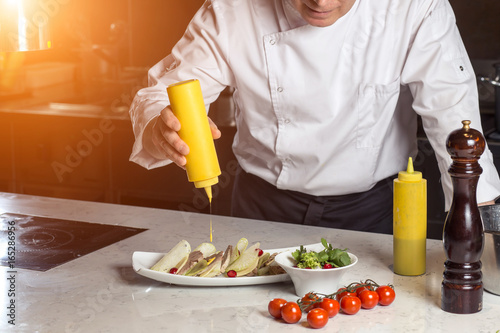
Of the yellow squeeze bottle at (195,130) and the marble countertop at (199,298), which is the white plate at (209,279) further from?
the yellow squeeze bottle at (195,130)

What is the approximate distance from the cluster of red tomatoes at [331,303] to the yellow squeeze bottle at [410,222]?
136mm

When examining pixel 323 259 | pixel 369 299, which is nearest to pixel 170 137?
pixel 323 259

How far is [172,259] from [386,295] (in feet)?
1.46

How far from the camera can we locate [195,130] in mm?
1329

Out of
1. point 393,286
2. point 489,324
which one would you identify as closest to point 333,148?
point 393,286

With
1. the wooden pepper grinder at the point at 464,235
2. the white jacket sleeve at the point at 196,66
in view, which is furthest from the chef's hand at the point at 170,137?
the wooden pepper grinder at the point at 464,235

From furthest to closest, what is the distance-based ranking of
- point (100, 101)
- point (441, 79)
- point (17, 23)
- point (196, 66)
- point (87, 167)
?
point (100, 101)
point (87, 167)
point (196, 66)
point (441, 79)
point (17, 23)

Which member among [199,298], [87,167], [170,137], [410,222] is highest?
[170,137]

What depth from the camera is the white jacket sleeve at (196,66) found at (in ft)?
5.91

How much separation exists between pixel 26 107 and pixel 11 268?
2617 millimetres

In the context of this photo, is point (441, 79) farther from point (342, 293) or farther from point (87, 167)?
point (87, 167)

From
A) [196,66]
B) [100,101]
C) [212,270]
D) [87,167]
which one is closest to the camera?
[212,270]

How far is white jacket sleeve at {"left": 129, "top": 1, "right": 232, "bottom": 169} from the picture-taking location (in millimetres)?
1801

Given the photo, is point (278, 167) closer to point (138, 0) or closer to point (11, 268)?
point (11, 268)
